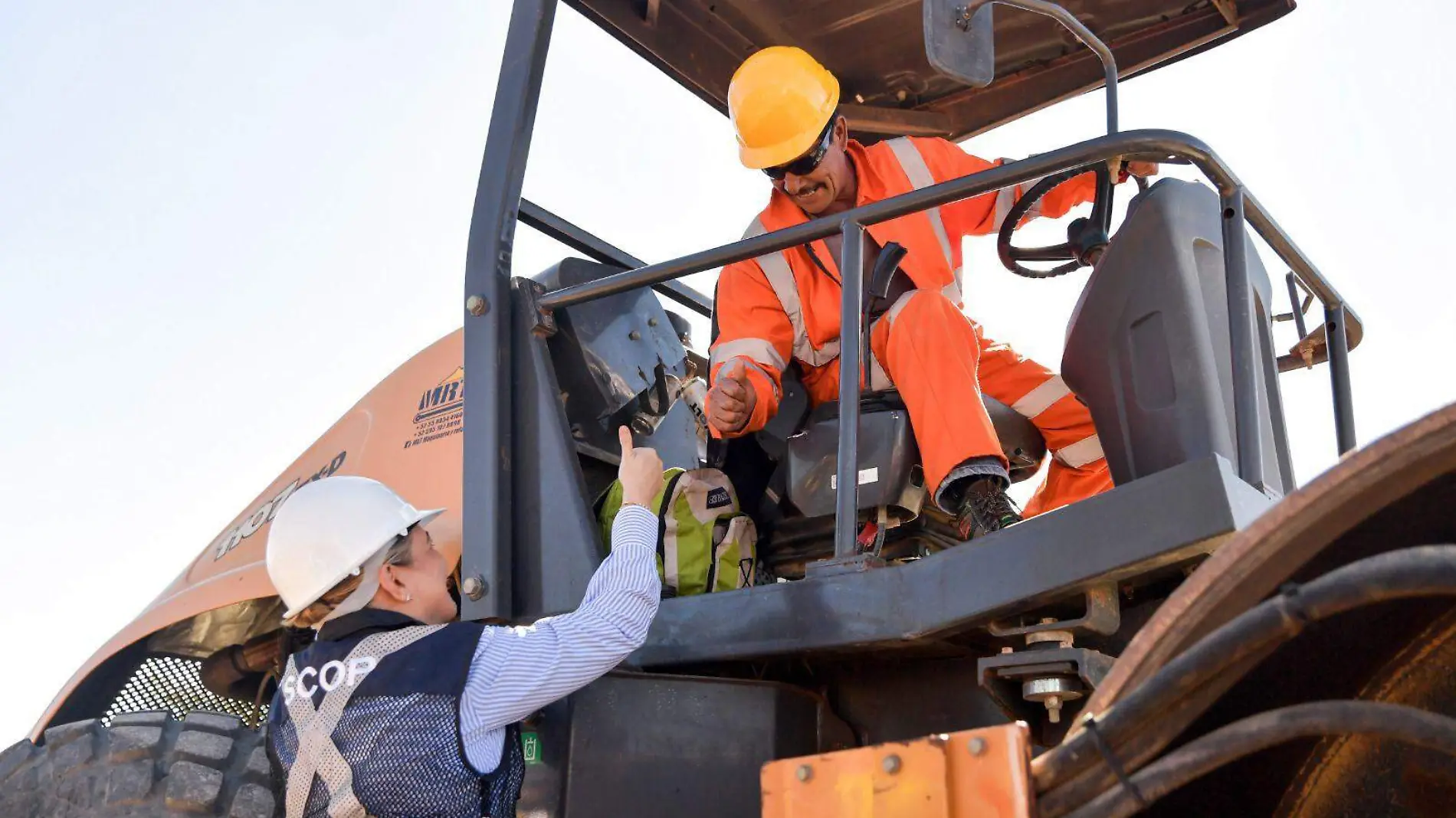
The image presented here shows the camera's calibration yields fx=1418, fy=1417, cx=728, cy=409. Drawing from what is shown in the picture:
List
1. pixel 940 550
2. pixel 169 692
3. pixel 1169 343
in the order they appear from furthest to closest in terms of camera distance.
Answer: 1. pixel 169 692
2. pixel 940 550
3. pixel 1169 343

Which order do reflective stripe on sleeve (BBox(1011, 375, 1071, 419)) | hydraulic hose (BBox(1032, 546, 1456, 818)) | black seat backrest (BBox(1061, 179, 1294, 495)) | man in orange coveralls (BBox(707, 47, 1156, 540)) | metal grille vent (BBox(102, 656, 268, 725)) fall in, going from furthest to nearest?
1. metal grille vent (BBox(102, 656, 268, 725))
2. reflective stripe on sleeve (BBox(1011, 375, 1071, 419))
3. man in orange coveralls (BBox(707, 47, 1156, 540))
4. black seat backrest (BBox(1061, 179, 1294, 495))
5. hydraulic hose (BBox(1032, 546, 1456, 818))

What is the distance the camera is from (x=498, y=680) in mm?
2697

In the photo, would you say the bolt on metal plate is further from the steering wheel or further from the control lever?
the steering wheel

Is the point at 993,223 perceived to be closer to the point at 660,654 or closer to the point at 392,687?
the point at 660,654

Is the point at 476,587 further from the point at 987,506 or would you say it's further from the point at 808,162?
the point at 808,162

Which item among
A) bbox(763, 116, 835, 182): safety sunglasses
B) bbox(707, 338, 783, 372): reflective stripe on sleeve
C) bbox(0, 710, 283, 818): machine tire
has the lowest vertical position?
bbox(0, 710, 283, 818): machine tire

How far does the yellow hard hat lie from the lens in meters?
3.45

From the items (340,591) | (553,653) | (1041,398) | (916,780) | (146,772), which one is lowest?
(916,780)

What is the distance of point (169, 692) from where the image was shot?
4.43 meters

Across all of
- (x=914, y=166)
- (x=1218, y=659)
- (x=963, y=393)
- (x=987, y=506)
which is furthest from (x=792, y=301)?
(x=1218, y=659)

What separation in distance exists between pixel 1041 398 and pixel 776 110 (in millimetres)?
949

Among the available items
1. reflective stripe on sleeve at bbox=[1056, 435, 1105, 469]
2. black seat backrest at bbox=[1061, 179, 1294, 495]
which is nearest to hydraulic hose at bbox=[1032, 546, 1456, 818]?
black seat backrest at bbox=[1061, 179, 1294, 495]

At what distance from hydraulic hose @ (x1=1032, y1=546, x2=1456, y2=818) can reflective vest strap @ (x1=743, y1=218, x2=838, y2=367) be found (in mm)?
2031

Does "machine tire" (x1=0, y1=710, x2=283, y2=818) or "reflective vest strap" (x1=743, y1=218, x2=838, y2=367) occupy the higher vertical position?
"reflective vest strap" (x1=743, y1=218, x2=838, y2=367)
